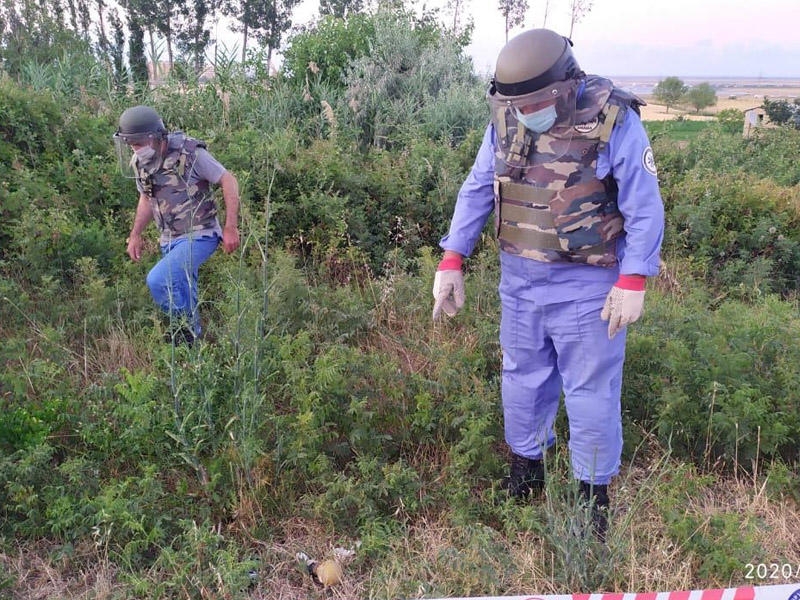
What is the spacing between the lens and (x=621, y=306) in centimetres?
234

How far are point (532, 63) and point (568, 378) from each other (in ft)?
3.95

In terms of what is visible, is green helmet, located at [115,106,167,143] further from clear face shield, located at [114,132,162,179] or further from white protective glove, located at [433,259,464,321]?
white protective glove, located at [433,259,464,321]

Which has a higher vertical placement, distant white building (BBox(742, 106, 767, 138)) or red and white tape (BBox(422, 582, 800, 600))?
distant white building (BBox(742, 106, 767, 138))

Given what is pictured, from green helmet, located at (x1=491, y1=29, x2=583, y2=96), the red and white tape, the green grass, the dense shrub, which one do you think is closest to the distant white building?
the green grass

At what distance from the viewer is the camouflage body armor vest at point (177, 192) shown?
12.7ft

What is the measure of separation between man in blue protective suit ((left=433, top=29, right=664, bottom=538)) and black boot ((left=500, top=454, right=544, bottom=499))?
0.02 m

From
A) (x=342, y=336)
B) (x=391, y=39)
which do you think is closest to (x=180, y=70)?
(x=391, y=39)

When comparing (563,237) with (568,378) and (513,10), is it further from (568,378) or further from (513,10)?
(513,10)

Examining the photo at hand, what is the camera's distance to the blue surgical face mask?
7.70 ft

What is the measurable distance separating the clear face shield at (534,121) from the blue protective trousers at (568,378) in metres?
0.57

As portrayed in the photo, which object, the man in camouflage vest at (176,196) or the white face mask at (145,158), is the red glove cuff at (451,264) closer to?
the man in camouflage vest at (176,196)

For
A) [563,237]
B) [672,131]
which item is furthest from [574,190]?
[672,131]

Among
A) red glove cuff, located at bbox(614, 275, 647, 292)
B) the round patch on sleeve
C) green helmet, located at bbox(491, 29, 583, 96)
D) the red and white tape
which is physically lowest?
the red and white tape

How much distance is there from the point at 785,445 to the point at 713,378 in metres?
0.47
